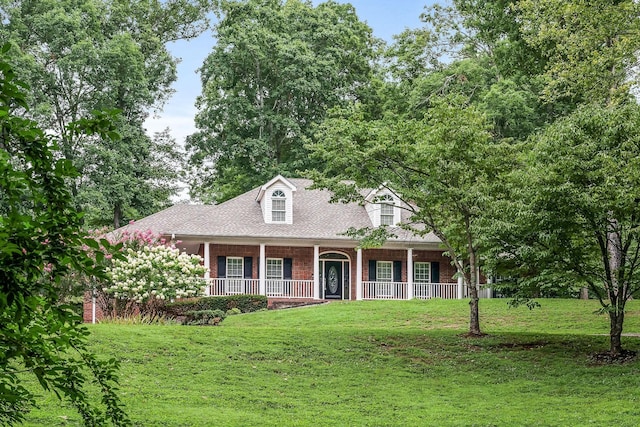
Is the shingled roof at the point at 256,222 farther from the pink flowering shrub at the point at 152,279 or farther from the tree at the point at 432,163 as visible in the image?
the tree at the point at 432,163

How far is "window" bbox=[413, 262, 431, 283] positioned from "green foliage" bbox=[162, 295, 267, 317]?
798cm

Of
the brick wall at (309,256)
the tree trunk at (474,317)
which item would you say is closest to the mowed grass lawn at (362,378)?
the tree trunk at (474,317)

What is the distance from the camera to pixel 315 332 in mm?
17703

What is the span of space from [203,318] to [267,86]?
22614 millimetres

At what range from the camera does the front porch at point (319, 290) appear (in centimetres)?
3009

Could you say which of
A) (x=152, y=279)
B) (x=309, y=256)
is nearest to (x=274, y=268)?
(x=309, y=256)

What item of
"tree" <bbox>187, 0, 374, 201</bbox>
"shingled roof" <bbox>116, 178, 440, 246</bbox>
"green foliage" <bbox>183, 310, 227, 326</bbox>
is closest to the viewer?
"green foliage" <bbox>183, 310, 227, 326</bbox>

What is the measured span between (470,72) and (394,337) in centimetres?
2060

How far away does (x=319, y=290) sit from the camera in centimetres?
3170

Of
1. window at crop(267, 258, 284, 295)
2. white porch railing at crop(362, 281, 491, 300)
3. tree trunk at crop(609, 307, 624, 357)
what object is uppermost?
window at crop(267, 258, 284, 295)

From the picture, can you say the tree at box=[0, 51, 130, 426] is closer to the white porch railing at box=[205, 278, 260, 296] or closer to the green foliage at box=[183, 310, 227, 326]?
the green foliage at box=[183, 310, 227, 326]

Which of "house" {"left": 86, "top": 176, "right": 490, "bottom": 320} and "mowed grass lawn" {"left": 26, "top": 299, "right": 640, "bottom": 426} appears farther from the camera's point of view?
"house" {"left": 86, "top": 176, "right": 490, "bottom": 320}

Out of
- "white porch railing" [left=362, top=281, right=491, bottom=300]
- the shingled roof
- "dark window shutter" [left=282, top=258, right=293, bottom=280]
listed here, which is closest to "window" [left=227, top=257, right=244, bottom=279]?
the shingled roof

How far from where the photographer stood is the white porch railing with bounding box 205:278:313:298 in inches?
1178
